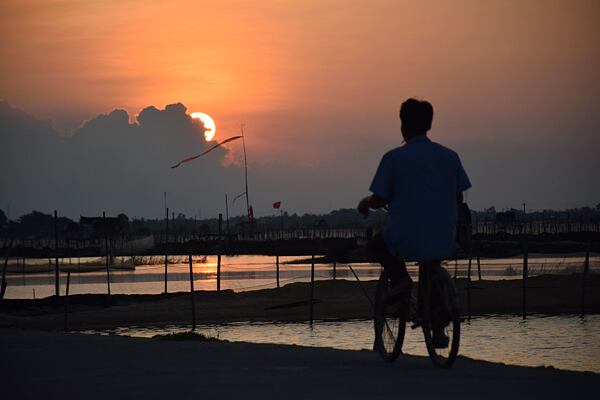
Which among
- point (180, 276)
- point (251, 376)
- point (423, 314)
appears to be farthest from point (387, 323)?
point (180, 276)

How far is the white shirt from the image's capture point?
17.2ft

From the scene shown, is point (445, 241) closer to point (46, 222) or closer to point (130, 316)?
point (130, 316)

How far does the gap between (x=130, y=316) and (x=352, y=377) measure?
21.9m

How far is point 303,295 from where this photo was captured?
97.9 feet

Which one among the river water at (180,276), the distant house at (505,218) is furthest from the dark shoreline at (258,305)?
the distant house at (505,218)

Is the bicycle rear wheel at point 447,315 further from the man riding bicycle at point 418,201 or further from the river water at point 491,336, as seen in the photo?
the river water at point 491,336

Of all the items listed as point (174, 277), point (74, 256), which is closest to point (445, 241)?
point (174, 277)

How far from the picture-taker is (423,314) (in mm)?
5367

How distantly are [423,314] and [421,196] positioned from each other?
646mm

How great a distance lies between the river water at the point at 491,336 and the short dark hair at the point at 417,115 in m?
9.63

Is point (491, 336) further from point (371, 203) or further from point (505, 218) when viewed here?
point (505, 218)

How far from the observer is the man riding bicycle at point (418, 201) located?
17.2 feet

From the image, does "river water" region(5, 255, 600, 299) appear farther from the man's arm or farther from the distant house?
the distant house

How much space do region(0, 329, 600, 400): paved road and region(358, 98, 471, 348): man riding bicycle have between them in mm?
514
